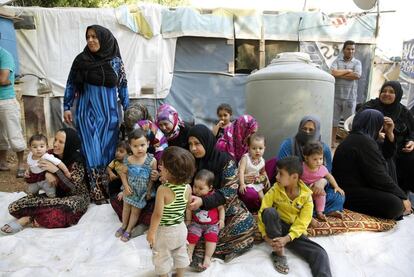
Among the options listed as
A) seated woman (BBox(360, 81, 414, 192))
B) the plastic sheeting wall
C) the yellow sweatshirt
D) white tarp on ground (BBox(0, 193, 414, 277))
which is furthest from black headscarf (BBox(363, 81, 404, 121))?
the plastic sheeting wall

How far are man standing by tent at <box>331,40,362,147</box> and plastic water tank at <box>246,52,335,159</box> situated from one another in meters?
2.07

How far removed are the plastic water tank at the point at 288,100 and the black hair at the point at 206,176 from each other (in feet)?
4.67

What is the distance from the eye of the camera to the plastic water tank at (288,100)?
11.5ft

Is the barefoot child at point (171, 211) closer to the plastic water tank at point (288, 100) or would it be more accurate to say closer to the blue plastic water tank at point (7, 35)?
the plastic water tank at point (288, 100)

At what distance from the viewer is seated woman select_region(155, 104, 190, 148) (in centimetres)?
291

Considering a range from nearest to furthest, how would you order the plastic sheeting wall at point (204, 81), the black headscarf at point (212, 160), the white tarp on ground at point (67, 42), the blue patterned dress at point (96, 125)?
the black headscarf at point (212, 160) < the blue patterned dress at point (96, 125) < the white tarp on ground at point (67, 42) < the plastic sheeting wall at point (204, 81)

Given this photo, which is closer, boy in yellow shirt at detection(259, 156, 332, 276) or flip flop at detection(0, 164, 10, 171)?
boy in yellow shirt at detection(259, 156, 332, 276)

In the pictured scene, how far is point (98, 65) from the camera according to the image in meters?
3.09

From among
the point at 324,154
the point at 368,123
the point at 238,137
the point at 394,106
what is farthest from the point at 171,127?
the point at 394,106

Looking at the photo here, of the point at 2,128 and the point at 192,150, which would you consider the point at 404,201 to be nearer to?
the point at 192,150

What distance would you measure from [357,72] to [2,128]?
17.3ft

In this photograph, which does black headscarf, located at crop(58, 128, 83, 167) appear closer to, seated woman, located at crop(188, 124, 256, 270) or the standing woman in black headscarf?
the standing woman in black headscarf

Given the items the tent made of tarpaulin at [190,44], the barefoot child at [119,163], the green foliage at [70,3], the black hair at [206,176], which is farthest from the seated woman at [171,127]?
the green foliage at [70,3]

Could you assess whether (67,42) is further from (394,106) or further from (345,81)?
(394,106)
